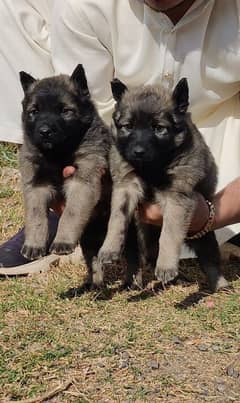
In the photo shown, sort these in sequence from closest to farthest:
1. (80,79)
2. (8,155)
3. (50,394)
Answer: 1. (50,394)
2. (80,79)
3. (8,155)

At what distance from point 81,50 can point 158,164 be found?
130cm

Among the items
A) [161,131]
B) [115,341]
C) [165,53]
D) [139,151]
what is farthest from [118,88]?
[115,341]

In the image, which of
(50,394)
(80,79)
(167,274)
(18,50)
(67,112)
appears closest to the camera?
(50,394)

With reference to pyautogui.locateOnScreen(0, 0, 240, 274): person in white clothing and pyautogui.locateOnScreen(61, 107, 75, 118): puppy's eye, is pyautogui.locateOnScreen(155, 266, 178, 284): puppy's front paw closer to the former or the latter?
pyautogui.locateOnScreen(0, 0, 240, 274): person in white clothing

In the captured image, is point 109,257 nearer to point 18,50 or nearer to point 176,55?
point 176,55

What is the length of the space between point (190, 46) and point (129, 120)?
3.30ft

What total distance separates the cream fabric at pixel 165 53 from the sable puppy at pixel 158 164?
0.63m

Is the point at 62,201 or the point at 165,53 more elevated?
the point at 165,53

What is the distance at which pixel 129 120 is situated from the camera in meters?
4.13

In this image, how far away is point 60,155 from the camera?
171 inches

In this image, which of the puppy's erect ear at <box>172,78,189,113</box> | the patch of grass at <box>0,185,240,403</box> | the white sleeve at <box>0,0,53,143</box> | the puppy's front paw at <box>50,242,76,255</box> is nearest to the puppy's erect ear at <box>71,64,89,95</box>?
the puppy's erect ear at <box>172,78,189,113</box>

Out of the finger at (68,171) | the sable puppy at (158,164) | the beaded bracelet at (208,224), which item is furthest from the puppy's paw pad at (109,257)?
the beaded bracelet at (208,224)

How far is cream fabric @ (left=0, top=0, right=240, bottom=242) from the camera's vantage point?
15.8 ft

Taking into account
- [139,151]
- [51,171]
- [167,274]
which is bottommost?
[167,274]
